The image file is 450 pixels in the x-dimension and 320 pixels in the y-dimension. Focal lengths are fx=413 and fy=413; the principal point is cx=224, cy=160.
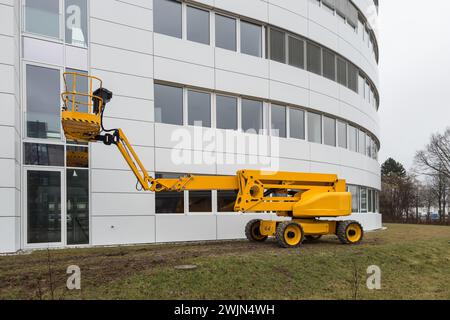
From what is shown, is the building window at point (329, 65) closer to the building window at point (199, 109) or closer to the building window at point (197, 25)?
the building window at point (197, 25)

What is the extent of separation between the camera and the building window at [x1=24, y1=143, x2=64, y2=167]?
1255 centimetres

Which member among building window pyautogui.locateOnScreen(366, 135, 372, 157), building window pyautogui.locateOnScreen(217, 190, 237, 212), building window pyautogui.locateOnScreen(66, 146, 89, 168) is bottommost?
building window pyautogui.locateOnScreen(217, 190, 237, 212)

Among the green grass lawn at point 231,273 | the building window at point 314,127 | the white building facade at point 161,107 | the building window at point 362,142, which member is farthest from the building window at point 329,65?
the green grass lawn at point 231,273

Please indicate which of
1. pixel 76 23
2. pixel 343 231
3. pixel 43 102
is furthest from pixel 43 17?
pixel 343 231

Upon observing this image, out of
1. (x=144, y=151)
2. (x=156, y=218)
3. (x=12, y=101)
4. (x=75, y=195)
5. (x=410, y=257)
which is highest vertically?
(x=12, y=101)

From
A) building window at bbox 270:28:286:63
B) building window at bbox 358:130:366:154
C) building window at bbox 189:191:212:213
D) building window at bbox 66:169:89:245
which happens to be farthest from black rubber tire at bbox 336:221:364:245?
building window at bbox 358:130:366:154

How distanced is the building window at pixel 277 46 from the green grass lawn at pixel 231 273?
30.7ft

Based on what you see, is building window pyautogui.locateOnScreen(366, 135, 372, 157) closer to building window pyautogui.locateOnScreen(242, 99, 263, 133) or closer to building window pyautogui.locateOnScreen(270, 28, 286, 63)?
building window pyautogui.locateOnScreen(270, 28, 286, 63)

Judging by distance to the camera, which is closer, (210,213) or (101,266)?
(101,266)

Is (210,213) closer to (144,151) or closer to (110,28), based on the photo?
(144,151)

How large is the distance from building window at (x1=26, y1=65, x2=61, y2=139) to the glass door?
1.27 m
